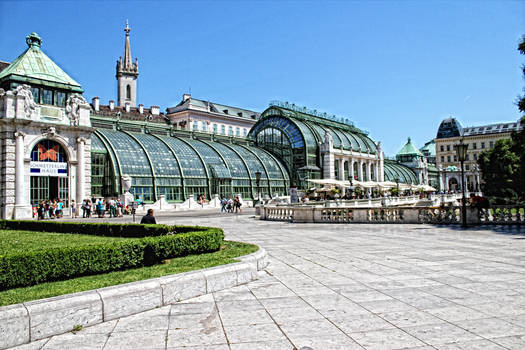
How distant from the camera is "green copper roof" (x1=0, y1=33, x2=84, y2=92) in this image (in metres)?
34.8

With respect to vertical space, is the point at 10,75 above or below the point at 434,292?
above

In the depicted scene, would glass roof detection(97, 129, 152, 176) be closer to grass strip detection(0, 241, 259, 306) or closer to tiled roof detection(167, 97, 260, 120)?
grass strip detection(0, 241, 259, 306)

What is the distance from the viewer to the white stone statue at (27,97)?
33050mm

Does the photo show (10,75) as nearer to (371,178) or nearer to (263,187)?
(263,187)

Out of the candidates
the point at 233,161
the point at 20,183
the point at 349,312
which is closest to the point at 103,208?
the point at 20,183

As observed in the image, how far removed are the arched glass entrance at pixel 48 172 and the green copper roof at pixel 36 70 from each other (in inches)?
231

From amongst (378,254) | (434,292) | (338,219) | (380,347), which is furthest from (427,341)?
(338,219)

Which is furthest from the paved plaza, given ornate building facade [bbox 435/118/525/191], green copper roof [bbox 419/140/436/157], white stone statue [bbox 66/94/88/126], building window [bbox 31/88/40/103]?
green copper roof [bbox 419/140/436/157]

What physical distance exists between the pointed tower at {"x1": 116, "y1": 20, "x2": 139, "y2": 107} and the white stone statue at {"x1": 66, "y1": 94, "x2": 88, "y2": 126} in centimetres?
6126

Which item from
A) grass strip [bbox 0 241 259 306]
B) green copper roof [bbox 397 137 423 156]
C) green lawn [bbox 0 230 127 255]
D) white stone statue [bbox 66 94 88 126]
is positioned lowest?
grass strip [bbox 0 241 259 306]

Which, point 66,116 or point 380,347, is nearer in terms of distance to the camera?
point 380,347

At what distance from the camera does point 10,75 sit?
1341 inches

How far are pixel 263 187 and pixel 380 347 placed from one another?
172 ft

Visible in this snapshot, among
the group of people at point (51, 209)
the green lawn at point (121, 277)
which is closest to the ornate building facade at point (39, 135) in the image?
the group of people at point (51, 209)
